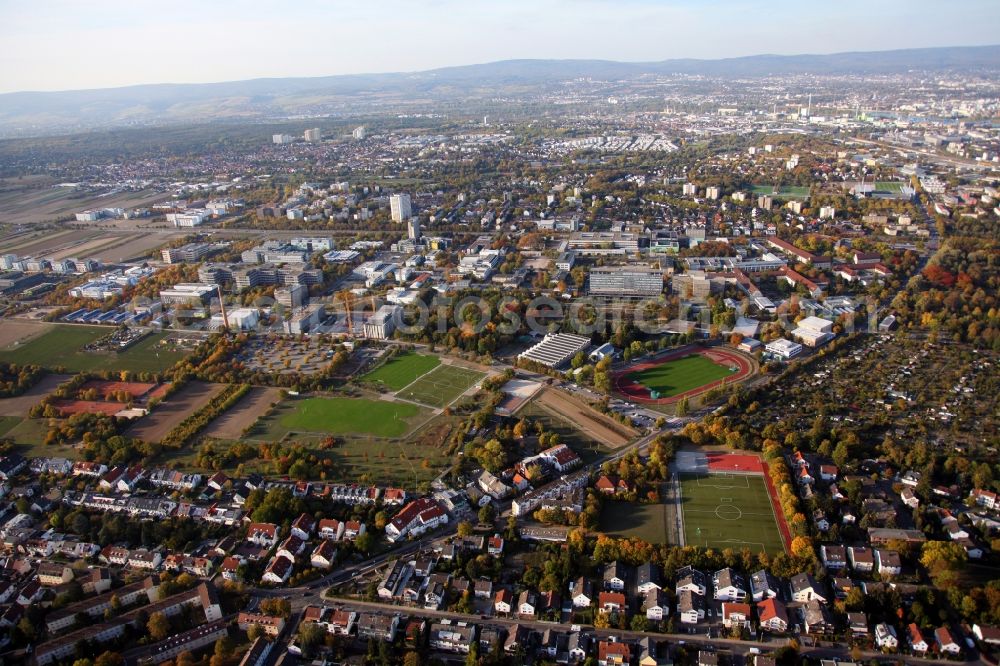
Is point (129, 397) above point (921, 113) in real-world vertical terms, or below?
below

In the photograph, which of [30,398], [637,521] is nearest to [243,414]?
[30,398]

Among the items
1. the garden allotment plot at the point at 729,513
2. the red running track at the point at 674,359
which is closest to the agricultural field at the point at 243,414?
the red running track at the point at 674,359

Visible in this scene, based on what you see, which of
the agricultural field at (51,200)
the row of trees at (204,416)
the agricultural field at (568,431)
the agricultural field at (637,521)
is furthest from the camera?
the agricultural field at (51,200)

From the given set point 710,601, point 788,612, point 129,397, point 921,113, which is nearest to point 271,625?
point 710,601

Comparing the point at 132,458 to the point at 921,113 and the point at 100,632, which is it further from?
the point at 921,113

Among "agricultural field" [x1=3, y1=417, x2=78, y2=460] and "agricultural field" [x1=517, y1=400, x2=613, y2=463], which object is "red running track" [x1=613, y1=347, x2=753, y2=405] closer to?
"agricultural field" [x1=517, y1=400, x2=613, y2=463]

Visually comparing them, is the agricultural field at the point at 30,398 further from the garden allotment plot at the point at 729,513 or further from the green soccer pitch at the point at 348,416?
the garden allotment plot at the point at 729,513

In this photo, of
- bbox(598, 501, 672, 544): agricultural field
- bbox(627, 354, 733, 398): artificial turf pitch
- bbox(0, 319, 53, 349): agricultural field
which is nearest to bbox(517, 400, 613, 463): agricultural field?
bbox(598, 501, 672, 544): agricultural field
